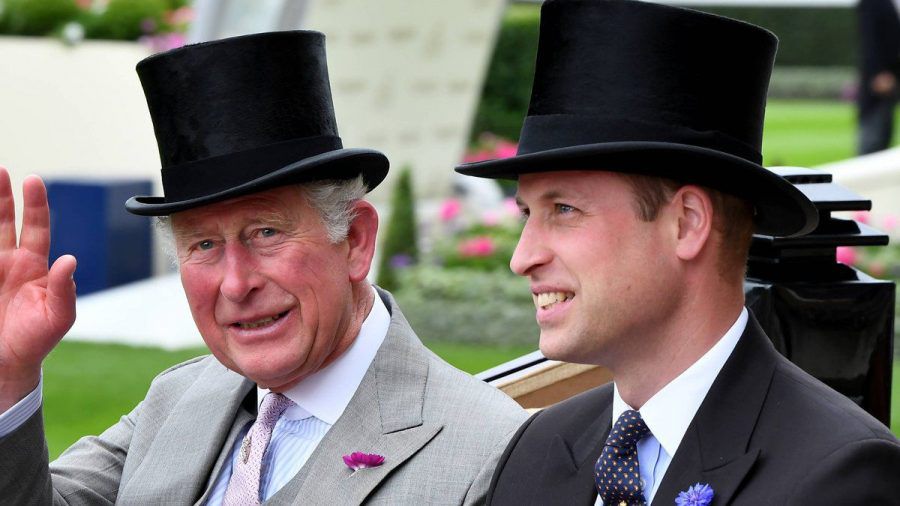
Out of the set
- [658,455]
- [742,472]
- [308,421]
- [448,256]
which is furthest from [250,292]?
[448,256]

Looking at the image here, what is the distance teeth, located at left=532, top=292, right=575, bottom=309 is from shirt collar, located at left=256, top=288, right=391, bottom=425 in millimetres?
893

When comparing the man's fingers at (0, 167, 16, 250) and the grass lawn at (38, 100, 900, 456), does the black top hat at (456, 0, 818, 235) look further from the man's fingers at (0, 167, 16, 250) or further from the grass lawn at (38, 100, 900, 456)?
the grass lawn at (38, 100, 900, 456)

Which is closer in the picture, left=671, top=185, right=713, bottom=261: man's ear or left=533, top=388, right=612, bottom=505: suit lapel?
left=671, top=185, right=713, bottom=261: man's ear

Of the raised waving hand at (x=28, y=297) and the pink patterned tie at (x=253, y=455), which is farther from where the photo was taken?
the pink patterned tie at (x=253, y=455)

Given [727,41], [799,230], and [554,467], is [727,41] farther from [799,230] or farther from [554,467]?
[554,467]

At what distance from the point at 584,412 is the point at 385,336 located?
28.7 inches

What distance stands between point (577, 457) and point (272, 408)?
0.94 m

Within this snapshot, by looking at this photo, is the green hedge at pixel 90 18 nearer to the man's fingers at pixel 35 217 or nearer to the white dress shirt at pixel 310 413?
the man's fingers at pixel 35 217

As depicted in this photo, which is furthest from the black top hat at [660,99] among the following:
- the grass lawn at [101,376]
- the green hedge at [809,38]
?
the green hedge at [809,38]

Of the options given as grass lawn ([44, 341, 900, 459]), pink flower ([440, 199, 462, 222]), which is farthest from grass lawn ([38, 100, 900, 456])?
pink flower ([440, 199, 462, 222])

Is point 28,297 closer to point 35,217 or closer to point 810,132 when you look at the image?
point 35,217

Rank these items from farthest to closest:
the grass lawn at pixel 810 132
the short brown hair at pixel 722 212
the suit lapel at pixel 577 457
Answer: the grass lawn at pixel 810 132
the suit lapel at pixel 577 457
the short brown hair at pixel 722 212

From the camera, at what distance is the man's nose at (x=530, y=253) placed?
2.32m

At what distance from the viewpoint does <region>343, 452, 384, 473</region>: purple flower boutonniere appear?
115 inches
